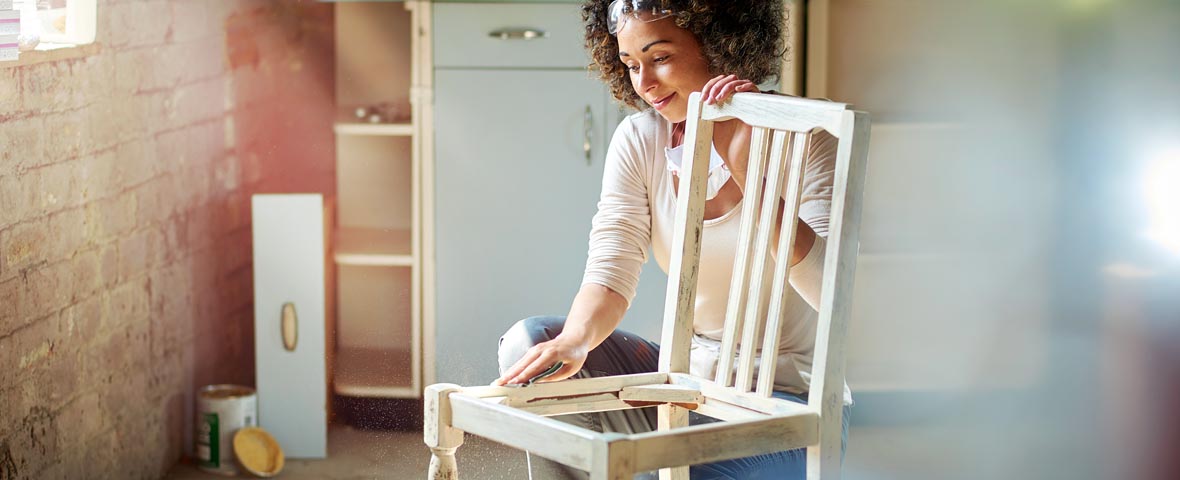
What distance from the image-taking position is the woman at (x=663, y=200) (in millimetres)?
1405

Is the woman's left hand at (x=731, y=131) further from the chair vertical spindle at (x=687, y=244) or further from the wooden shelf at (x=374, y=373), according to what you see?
the wooden shelf at (x=374, y=373)

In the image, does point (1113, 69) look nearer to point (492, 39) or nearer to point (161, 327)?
point (492, 39)

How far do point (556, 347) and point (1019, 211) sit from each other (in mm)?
925

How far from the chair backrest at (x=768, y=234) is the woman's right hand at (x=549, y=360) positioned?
0.32 feet

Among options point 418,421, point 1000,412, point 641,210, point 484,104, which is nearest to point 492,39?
point 484,104

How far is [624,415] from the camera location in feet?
4.95

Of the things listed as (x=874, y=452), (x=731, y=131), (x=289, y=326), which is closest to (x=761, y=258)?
(x=731, y=131)

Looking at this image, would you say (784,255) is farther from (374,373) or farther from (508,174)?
(374,373)

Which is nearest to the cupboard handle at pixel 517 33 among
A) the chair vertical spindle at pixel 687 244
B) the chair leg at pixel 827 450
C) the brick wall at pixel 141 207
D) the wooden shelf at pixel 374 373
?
the brick wall at pixel 141 207

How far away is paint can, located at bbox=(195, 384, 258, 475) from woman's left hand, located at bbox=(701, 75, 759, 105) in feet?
4.95

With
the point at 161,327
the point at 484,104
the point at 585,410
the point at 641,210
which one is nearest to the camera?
the point at 585,410

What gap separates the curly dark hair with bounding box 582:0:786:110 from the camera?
4.83 ft

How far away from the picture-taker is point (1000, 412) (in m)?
1.97

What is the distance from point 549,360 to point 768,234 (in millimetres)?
280
